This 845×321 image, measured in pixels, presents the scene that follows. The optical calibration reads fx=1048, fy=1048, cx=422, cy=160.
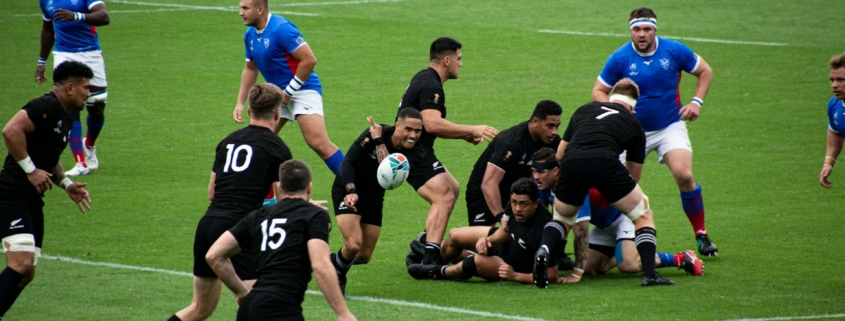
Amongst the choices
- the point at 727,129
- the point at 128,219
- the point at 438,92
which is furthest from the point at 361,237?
the point at 727,129

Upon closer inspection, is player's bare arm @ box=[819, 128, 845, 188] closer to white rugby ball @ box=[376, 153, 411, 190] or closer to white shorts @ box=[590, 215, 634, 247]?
white shorts @ box=[590, 215, 634, 247]

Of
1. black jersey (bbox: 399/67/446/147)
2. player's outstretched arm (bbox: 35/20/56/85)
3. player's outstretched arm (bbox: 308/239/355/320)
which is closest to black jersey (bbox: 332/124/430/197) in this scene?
black jersey (bbox: 399/67/446/147)

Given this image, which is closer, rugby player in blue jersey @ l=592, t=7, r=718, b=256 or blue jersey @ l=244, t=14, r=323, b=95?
rugby player in blue jersey @ l=592, t=7, r=718, b=256

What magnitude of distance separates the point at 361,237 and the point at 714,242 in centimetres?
385

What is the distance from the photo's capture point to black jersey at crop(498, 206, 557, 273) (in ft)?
29.5

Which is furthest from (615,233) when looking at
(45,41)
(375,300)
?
(45,41)

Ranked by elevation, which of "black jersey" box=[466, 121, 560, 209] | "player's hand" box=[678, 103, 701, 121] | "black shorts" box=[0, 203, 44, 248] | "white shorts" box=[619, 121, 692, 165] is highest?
"player's hand" box=[678, 103, 701, 121]

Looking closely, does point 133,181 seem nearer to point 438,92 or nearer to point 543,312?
point 438,92

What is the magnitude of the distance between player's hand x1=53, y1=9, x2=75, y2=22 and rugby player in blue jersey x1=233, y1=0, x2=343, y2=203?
335 centimetres

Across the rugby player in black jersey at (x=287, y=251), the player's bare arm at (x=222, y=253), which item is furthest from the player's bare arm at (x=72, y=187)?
the rugby player in black jersey at (x=287, y=251)

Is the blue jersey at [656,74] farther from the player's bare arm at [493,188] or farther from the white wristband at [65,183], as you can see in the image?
the white wristband at [65,183]

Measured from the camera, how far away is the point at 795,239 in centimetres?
1066

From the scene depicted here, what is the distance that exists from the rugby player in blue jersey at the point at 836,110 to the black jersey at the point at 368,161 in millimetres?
3579

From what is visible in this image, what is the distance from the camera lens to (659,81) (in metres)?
10.5
